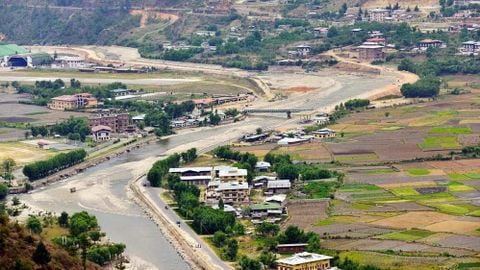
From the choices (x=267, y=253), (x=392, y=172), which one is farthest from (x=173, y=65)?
(x=267, y=253)

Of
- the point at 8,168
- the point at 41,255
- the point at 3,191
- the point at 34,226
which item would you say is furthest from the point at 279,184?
the point at 41,255

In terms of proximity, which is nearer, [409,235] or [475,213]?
[409,235]

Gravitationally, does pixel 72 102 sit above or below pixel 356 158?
below

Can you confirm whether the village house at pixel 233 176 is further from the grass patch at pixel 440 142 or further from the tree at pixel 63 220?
the grass patch at pixel 440 142

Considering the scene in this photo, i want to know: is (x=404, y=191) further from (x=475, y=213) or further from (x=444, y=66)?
(x=444, y=66)

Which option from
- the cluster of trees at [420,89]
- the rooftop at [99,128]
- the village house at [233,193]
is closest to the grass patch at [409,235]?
the village house at [233,193]

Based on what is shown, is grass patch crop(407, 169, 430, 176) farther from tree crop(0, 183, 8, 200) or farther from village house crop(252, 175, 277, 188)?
tree crop(0, 183, 8, 200)

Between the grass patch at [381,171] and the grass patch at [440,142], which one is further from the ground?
the grass patch at [381,171]
